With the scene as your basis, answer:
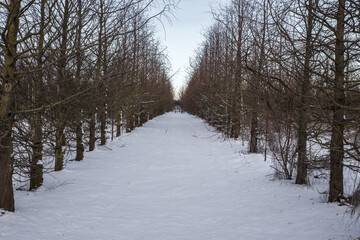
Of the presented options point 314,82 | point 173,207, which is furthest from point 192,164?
point 314,82

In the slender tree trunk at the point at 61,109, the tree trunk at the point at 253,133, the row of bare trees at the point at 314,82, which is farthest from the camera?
the tree trunk at the point at 253,133

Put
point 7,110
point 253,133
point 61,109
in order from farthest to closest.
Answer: point 253,133
point 61,109
point 7,110

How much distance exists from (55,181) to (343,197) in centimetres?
718

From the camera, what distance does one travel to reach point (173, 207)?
19.0 ft

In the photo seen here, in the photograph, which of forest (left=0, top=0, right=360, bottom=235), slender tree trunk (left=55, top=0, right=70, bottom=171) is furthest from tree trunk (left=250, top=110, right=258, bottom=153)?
slender tree trunk (left=55, top=0, right=70, bottom=171)

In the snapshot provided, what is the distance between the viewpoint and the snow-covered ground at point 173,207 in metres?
4.37

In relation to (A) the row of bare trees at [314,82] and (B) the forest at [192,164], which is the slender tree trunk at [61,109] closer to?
(B) the forest at [192,164]

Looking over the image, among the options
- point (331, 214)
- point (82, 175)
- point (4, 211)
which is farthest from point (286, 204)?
point (82, 175)

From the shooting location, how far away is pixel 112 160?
35.8ft

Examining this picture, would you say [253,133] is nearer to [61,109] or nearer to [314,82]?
[314,82]

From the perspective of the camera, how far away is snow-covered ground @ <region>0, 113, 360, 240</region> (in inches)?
172

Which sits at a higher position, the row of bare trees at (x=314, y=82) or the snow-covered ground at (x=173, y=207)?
the row of bare trees at (x=314, y=82)

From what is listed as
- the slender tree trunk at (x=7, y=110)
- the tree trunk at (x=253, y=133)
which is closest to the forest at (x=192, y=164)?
the slender tree trunk at (x=7, y=110)

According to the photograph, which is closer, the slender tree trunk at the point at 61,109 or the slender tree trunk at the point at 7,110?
the slender tree trunk at the point at 7,110
